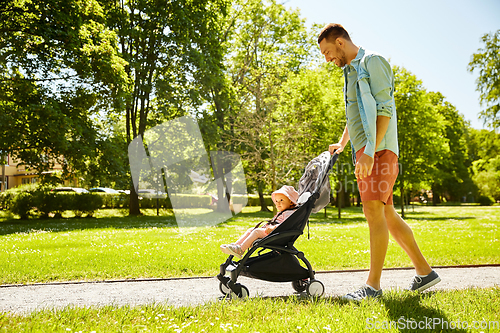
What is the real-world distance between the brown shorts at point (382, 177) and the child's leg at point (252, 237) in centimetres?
117

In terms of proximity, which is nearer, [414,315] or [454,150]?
[414,315]

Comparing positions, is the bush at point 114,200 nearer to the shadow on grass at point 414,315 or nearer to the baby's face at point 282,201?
the baby's face at point 282,201

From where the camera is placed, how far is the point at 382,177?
370 cm

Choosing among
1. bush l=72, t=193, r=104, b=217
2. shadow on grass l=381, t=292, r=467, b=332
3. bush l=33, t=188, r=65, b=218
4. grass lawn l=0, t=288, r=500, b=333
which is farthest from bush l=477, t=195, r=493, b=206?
shadow on grass l=381, t=292, r=467, b=332

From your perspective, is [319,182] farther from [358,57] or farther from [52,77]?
[52,77]

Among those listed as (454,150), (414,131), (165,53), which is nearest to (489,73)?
(414,131)

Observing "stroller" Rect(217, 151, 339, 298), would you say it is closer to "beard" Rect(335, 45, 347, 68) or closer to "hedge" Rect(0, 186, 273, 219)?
"beard" Rect(335, 45, 347, 68)

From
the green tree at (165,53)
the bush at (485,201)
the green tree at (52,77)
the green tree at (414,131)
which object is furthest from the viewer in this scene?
the bush at (485,201)

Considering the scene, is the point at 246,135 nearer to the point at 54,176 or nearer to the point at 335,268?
the point at 54,176

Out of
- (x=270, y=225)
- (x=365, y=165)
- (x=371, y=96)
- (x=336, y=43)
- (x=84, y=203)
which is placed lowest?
(x=84, y=203)

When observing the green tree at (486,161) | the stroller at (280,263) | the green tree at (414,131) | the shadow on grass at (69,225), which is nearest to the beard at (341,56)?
the stroller at (280,263)

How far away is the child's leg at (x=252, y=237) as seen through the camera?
4.03 metres

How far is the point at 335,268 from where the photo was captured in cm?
572

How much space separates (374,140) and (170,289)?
9.36ft
